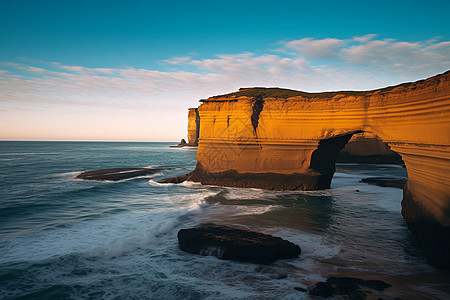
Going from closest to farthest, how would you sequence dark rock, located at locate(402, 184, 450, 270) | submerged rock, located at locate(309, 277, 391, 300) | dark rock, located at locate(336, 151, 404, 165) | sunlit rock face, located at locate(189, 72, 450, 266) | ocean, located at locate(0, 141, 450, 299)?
submerged rock, located at locate(309, 277, 391, 300)
ocean, located at locate(0, 141, 450, 299)
dark rock, located at locate(402, 184, 450, 270)
sunlit rock face, located at locate(189, 72, 450, 266)
dark rock, located at locate(336, 151, 404, 165)

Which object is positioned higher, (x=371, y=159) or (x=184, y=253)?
(x=371, y=159)

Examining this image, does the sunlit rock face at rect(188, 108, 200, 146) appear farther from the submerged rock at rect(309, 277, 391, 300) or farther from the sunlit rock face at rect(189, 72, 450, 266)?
the submerged rock at rect(309, 277, 391, 300)

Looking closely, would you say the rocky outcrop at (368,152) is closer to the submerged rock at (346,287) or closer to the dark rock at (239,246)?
the dark rock at (239,246)

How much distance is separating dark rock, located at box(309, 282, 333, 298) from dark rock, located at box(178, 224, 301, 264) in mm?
1664

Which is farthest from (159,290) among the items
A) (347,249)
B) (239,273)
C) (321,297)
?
(347,249)

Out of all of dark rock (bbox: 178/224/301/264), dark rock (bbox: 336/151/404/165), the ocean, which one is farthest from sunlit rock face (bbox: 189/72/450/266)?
dark rock (bbox: 336/151/404/165)

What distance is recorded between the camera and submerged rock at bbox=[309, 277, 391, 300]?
5281 millimetres

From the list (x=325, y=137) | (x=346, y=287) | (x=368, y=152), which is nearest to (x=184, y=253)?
(x=346, y=287)

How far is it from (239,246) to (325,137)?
11345 mm

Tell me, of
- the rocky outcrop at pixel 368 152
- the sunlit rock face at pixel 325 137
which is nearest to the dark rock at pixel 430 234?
the sunlit rock face at pixel 325 137

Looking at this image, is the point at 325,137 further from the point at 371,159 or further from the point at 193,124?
the point at 193,124

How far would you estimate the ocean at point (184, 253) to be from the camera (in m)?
5.82

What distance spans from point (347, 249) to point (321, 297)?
301 centimetres

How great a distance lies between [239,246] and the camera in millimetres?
7219
